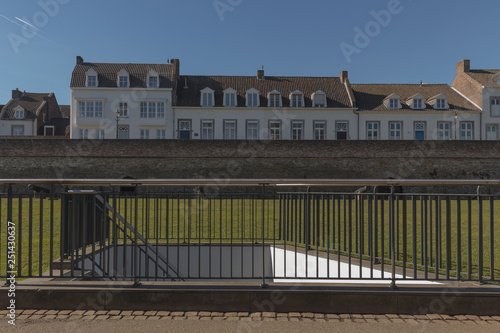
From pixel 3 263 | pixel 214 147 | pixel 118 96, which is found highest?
pixel 118 96

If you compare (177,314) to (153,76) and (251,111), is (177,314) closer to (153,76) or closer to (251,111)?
(251,111)

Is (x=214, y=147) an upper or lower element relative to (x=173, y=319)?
upper

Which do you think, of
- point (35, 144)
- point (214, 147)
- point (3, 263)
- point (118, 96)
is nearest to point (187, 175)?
point (214, 147)

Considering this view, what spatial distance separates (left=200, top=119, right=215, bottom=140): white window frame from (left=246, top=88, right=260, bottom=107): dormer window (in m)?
4.36

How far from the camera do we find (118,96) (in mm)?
38344

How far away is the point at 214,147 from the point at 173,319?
25.7 meters

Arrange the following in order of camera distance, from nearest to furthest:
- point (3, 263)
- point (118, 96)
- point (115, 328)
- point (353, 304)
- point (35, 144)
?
1. point (115, 328)
2. point (353, 304)
3. point (3, 263)
4. point (35, 144)
5. point (118, 96)

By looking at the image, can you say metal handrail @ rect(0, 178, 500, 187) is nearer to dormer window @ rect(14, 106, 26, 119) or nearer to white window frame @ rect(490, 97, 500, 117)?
white window frame @ rect(490, 97, 500, 117)

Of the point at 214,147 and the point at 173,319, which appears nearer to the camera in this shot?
the point at 173,319

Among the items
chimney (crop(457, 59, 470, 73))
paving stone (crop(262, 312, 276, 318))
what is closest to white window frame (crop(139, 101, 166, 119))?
chimney (crop(457, 59, 470, 73))

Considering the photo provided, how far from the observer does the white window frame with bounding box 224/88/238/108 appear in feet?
128

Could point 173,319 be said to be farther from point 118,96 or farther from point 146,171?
point 118,96

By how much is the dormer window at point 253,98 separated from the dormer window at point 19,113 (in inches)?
1265

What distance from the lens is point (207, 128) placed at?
38.7 metres
